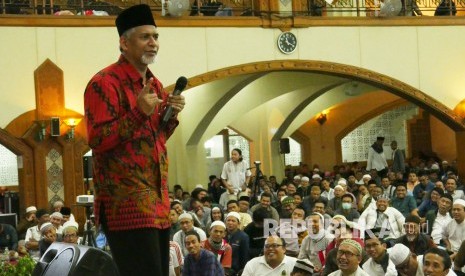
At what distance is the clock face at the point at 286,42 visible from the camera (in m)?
13.7

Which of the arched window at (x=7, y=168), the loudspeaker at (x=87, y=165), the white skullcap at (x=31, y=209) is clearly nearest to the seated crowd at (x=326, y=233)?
the loudspeaker at (x=87, y=165)

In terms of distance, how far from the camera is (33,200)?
12297 mm

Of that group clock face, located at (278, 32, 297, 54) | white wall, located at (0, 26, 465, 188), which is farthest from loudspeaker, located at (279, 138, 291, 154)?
clock face, located at (278, 32, 297, 54)

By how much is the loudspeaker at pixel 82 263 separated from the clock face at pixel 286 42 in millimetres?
10661

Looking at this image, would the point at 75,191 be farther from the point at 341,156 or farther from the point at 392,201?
the point at 341,156

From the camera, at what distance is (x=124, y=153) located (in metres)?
2.84

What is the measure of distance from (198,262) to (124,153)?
5.46m

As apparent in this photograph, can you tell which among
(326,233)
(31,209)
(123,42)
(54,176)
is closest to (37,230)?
(31,209)

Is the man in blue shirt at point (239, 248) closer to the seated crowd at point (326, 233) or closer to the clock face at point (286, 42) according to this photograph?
the seated crowd at point (326, 233)

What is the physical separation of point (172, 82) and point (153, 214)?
1029 centimetres

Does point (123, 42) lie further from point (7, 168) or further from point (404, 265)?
point (7, 168)

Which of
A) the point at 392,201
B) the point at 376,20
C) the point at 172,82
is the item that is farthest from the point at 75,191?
the point at 376,20

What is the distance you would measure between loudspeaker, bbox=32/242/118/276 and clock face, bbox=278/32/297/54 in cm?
1066

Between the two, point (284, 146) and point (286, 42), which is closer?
point (286, 42)
